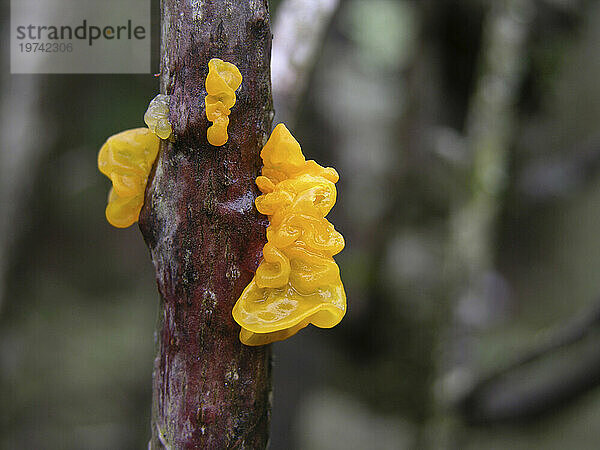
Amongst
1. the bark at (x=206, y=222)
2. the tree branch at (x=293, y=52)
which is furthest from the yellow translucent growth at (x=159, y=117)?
the tree branch at (x=293, y=52)

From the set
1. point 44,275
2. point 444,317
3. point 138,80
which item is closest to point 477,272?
point 444,317

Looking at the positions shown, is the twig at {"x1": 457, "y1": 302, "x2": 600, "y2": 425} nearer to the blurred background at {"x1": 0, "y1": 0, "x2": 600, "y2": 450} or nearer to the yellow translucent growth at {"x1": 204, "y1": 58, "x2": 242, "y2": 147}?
the blurred background at {"x1": 0, "y1": 0, "x2": 600, "y2": 450}

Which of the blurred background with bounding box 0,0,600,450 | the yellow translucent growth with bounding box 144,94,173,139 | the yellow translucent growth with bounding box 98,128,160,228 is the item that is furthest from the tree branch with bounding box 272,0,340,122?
the yellow translucent growth with bounding box 144,94,173,139

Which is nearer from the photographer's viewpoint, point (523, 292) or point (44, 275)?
point (523, 292)

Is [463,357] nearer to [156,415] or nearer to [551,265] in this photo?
[551,265]

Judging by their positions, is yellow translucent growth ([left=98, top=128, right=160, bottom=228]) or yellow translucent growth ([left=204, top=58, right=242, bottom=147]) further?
yellow translucent growth ([left=98, top=128, right=160, bottom=228])

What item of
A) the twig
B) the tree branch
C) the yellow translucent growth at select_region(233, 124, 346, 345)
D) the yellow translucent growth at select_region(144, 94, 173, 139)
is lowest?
the twig
